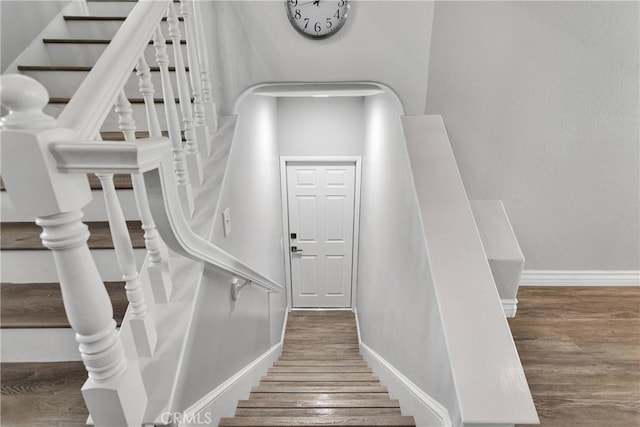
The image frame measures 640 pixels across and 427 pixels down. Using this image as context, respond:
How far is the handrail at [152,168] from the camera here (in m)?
0.68

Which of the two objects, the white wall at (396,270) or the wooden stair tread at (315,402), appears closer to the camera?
the white wall at (396,270)

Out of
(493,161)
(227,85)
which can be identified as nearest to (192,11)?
(227,85)

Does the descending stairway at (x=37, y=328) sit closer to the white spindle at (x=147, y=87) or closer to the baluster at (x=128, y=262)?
the baluster at (x=128, y=262)

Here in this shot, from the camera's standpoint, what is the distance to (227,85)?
6.76 feet

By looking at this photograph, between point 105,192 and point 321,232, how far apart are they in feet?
12.1

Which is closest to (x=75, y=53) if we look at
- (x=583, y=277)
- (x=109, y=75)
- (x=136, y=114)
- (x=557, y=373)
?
(x=136, y=114)

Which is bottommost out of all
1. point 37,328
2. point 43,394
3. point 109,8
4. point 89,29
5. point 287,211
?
point 287,211

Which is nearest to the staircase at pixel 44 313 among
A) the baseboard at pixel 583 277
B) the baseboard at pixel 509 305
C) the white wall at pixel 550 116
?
the white wall at pixel 550 116

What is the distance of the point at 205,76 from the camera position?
1816 mm

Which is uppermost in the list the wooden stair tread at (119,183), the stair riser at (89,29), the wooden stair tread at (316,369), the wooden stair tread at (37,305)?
the stair riser at (89,29)

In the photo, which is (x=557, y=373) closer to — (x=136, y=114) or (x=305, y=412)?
(x=305, y=412)

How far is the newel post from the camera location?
64cm

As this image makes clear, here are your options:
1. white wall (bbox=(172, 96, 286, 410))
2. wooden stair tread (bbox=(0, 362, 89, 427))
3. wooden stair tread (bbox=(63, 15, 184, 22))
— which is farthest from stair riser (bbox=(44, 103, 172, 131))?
wooden stair tread (bbox=(0, 362, 89, 427))

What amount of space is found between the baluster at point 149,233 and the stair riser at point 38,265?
325 millimetres
